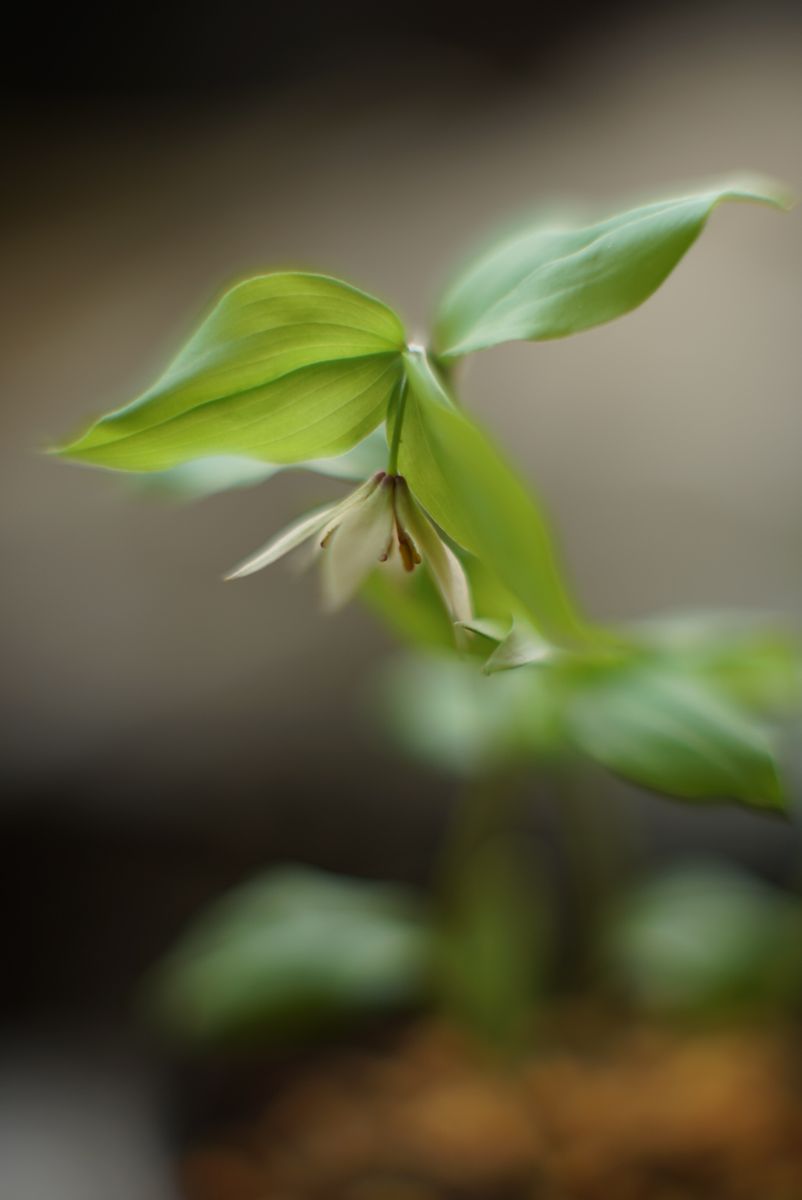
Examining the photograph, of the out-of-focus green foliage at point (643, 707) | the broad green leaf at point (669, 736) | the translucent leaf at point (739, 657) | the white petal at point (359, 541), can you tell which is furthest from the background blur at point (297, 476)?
the white petal at point (359, 541)

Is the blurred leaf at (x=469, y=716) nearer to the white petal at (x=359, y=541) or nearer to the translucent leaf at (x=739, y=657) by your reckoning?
the translucent leaf at (x=739, y=657)

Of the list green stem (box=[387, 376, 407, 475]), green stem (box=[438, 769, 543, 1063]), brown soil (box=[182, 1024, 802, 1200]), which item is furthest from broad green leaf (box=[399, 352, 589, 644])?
brown soil (box=[182, 1024, 802, 1200])

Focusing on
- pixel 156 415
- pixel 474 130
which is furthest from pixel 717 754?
pixel 474 130

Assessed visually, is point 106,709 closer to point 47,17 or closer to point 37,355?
point 37,355

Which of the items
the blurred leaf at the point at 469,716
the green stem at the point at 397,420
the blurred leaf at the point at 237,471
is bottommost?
the blurred leaf at the point at 469,716

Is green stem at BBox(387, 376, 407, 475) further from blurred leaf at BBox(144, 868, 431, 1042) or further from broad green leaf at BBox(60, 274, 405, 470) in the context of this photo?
blurred leaf at BBox(144, 868, 431, 1042)

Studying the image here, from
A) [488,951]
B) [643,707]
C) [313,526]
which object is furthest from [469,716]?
[313,526]
